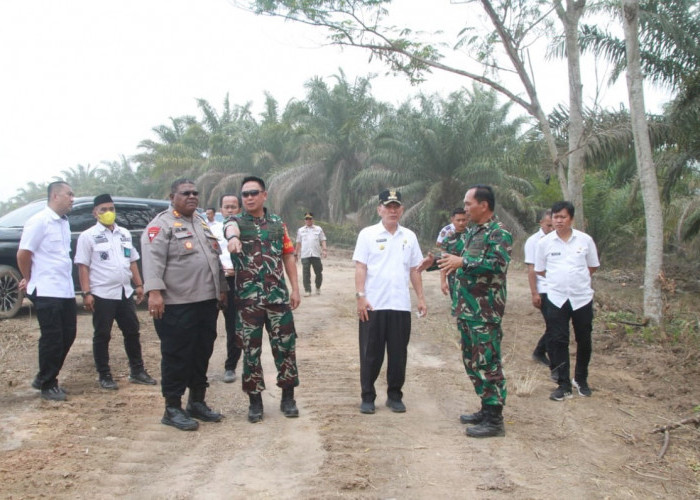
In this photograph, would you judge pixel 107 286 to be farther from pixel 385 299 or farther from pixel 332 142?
pixel 332 142

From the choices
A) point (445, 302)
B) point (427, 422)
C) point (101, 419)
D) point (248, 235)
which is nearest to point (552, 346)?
point (427, 422)

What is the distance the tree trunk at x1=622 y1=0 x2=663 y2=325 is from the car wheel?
9146 mm

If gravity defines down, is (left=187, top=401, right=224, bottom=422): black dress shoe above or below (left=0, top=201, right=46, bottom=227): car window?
below

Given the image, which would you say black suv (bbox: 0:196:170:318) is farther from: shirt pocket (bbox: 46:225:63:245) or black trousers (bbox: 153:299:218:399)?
black trousers (bbox: 153:299:218:399)

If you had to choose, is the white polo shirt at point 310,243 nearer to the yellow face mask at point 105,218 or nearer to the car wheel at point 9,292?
the car wheel at point 9,292

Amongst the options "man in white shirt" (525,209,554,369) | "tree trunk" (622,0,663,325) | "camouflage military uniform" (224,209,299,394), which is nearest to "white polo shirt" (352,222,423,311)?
"camouflage military uniform" (224,209,299,394)

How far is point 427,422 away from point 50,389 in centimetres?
325

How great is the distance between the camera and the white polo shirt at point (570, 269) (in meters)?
5.58

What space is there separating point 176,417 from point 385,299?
A: 75.2 inches

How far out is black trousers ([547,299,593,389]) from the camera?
5.60 m

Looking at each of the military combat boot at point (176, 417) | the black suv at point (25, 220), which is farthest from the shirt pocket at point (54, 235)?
the black suv at point (25, 220)

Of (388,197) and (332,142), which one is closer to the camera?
(388,197)

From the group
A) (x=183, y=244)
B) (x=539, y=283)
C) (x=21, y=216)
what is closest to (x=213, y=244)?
(x=183, y=244)

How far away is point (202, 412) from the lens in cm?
483
